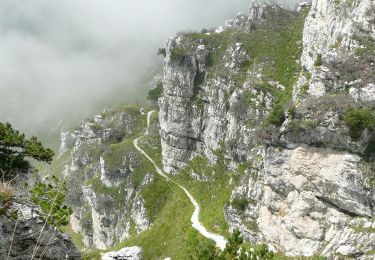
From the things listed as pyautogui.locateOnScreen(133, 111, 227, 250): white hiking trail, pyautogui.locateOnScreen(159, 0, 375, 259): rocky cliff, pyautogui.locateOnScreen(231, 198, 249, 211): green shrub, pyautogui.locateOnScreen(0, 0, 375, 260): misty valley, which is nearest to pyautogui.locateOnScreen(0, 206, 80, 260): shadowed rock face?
pyautogui.locateOnScreen(0, 0, 375, 260): misty valley

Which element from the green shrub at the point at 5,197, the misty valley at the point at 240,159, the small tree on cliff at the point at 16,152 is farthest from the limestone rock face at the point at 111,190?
the green shrub at the point at 5,197

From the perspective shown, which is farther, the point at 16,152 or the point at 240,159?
the point at 240,159

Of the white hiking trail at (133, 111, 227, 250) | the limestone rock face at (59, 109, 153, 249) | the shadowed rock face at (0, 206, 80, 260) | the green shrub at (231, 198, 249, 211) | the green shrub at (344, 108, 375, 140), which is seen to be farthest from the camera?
the limestone rock face at (59, 109, 153, 249)

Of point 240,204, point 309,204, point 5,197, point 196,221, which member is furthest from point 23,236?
point 196,221

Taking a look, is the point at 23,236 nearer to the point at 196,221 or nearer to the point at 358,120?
the point at 358,120

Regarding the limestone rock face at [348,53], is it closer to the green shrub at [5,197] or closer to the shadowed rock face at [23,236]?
the shadowed rock face at [23,236]

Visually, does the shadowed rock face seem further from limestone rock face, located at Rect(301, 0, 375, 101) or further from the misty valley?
limestone rock face, located at Rect(301, 0, 375, 101)

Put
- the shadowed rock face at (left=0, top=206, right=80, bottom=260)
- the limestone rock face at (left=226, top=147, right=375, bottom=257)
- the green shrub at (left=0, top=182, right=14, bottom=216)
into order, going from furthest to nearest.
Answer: the limestone rock face at (left=226, top=147, right=375, bottom=257) → the shadowed rock face at (left=0, top=206, right=80, bottom=260) → the green shrub at (left=0, top=182, right=14, bottom=216)

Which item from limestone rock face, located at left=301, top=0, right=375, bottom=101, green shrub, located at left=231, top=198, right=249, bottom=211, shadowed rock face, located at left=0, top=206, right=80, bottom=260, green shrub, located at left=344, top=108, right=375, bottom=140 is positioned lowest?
shadowed rock face, located at left=0, top=206, right=80, bottom=260
